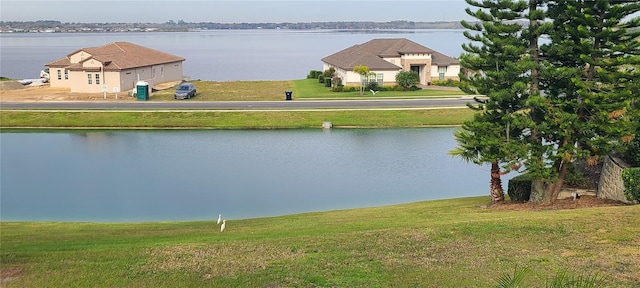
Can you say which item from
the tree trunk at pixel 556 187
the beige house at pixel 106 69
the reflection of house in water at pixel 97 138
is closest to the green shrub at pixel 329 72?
the beige house at pixel 106 69

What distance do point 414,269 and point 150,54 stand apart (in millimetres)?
46734

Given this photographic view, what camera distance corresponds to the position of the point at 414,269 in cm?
966

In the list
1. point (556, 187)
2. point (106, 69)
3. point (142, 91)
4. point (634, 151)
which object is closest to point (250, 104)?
point (142, 91)

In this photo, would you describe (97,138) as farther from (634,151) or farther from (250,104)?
(634,151)

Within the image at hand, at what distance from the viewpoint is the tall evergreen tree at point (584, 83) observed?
15.4m

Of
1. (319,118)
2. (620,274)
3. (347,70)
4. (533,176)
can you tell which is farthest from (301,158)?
(347,70)

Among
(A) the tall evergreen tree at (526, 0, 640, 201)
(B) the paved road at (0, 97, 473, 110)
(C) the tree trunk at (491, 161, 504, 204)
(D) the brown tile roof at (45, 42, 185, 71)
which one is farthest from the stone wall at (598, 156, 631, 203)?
(D) the brown tile roof at (45, 42, 185, 71)

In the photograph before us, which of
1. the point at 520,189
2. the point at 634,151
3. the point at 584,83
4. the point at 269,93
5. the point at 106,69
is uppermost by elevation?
the point at 106,69

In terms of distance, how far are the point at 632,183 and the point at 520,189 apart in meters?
3.31

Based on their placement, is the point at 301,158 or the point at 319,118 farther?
the point at 319,118

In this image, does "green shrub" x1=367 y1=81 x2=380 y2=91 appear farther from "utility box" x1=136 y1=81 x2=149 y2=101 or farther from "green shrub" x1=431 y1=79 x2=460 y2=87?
"utility box" x1=136 y1=81 x2=149 y2=101

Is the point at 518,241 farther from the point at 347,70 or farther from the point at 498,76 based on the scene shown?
the point at 347,70

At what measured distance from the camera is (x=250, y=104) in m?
40.8

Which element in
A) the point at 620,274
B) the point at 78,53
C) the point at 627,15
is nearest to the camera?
the point at 620,274
